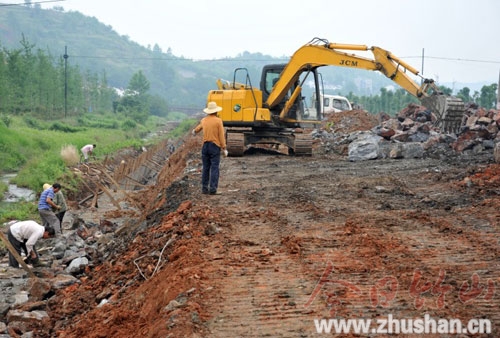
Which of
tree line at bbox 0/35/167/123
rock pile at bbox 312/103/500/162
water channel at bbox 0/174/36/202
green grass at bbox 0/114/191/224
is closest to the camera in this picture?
rock pile at bbox 312/103/500/162

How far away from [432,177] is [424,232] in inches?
196

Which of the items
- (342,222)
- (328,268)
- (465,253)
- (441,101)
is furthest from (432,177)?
(328,268)

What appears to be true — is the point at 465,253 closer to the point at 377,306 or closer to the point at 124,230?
the point at 377,306

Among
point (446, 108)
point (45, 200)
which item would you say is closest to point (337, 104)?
point (446, 108)

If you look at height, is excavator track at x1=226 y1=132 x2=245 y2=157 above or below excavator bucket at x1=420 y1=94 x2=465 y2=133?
below

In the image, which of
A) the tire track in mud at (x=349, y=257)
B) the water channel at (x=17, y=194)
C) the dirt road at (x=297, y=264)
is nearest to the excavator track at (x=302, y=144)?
the dirt road at (x=297, y=264)

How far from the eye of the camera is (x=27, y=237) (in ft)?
35.2

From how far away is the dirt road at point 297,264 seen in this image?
4.73 m

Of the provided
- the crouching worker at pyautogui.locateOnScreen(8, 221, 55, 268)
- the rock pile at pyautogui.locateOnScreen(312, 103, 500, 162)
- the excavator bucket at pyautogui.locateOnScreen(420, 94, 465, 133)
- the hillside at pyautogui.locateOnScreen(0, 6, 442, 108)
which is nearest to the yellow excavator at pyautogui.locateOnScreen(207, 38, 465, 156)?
the excavator bucket at pyautogui.locateOnScreen(420, 94, 465, 133)

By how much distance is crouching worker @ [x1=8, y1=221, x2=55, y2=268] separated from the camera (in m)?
10.5

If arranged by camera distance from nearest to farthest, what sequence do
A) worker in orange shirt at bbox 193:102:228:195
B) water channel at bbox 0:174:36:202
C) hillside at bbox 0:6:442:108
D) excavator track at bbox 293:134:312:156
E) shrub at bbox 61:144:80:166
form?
1. worker in orange shirt at bbox 193:102:228:195
2. excavator track at bbox 293:134:312:156
3. water channel at bbox 0:174:36:202
4. shrub at bbox 61:144:80:166
5. hillside at bbox 0:6:442:108

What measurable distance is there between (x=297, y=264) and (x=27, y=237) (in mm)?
6542

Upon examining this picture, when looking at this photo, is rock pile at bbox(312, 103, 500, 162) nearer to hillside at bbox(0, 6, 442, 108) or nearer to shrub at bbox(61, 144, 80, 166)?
shrub at bbox(61, 144, 80, 166)

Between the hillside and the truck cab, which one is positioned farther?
the hillside
